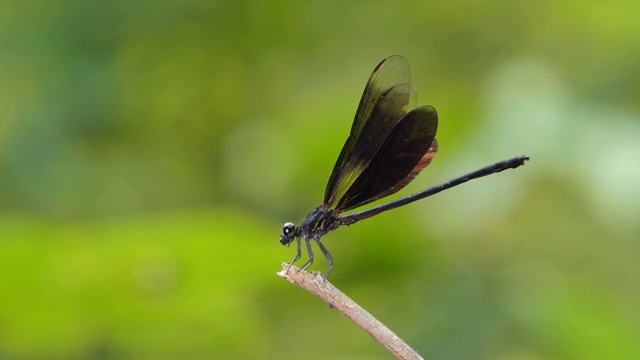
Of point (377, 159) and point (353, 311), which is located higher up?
point (377, 159)

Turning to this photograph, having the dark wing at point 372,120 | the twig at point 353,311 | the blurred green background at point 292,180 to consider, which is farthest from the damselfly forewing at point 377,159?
the twig at point 353,311

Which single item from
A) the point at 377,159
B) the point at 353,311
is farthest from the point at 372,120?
the point at 353,311

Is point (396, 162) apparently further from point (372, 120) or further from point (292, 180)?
point (292, 180)

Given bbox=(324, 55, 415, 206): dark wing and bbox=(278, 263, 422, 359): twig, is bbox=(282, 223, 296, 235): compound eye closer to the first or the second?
bbox=(324, 55, 415, 206): dark wing

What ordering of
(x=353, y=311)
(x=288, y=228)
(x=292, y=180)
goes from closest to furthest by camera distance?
(x=353, y=311)
(x=288, y=228)
(x=292, y=180)

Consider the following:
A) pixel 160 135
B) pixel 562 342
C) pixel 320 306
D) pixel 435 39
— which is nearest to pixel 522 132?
pixel 562 342

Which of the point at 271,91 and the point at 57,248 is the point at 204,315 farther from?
the point at 271,91
